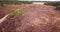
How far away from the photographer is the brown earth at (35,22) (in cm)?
166

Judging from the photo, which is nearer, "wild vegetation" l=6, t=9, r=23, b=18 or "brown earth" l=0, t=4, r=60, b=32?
"brown earth" l=0, t=4, r=60, b=32

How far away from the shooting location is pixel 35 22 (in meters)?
1.76

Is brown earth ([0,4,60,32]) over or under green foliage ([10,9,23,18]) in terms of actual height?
under

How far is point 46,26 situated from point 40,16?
0.89 ft

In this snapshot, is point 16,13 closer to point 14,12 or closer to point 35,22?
point 14,12

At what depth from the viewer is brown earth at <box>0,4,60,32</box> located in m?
1.66

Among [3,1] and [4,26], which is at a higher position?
[3,1]

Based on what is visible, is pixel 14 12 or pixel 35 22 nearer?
pixel 35 22

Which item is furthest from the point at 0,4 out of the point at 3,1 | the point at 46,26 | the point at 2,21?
the point at 46,26

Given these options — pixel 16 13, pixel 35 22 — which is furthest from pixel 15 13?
pixel 35 22

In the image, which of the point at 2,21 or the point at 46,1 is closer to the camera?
the point at 2,21

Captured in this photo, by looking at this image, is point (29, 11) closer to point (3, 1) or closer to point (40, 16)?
point (40, 16)

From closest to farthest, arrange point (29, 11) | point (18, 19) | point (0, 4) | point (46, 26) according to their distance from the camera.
A: point (46, 26) < point (18, 19) < point (29, 11) < point (0, 4)

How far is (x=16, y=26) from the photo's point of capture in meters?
1.73
